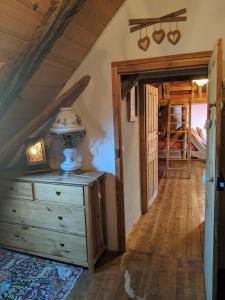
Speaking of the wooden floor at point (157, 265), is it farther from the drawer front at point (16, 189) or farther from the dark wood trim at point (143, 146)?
the drawer front at point (16, 189)

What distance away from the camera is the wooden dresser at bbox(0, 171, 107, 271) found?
7.04ft

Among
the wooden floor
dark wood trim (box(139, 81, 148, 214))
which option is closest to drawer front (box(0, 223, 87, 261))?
the wooden floor

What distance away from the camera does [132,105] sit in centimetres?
300

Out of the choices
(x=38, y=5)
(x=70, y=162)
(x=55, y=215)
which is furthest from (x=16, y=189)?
(x=38, y=5)

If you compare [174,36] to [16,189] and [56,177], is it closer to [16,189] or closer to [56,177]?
[56,177]

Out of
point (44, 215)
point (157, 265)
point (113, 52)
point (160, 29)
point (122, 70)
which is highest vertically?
point (160, 29)

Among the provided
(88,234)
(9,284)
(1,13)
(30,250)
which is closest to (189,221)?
(88,234)

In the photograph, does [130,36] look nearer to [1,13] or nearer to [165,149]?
[1,13]

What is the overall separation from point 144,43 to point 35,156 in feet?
4.98

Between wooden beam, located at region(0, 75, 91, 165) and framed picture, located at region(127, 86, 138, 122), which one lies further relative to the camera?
framed picture, located at region(127, 86, 138, 122)

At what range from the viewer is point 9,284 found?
2.07m

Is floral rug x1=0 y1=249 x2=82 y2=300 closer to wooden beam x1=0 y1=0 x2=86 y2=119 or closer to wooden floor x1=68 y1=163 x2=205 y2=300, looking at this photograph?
wooden floor x1=68 y1=163 x2=205 y2=300

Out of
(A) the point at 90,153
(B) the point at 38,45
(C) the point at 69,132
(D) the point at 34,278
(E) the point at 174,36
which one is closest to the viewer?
(B) the point at 38,45

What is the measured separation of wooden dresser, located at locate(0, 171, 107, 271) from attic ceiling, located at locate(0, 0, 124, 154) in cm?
56
